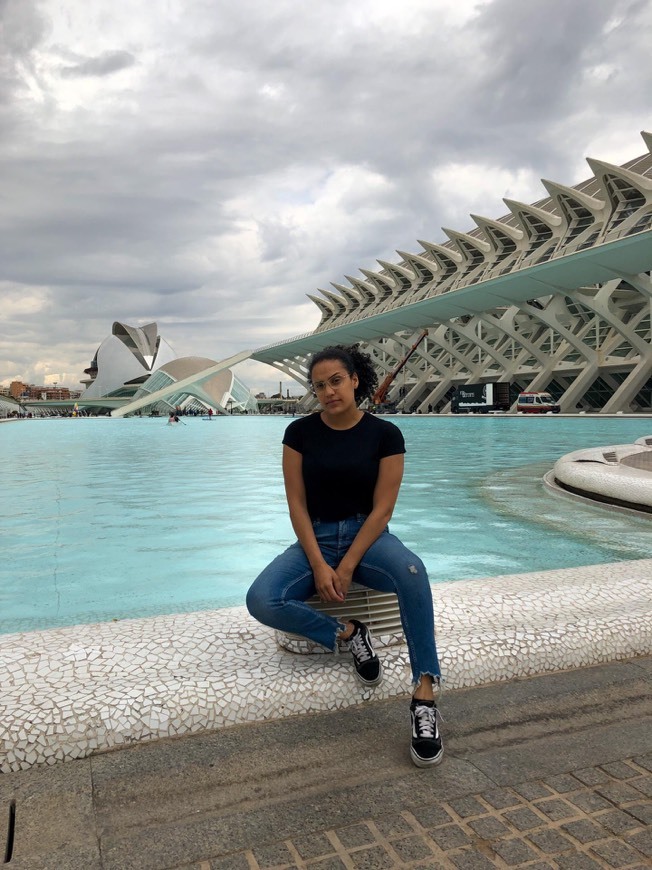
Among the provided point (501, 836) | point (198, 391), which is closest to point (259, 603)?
point (501, 836)

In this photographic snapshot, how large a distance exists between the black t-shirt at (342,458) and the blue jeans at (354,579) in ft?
0.23

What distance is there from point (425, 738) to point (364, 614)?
65cm

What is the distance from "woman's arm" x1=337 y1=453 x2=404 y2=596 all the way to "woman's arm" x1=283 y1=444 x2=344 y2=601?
4 cm

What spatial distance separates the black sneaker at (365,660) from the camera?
2.28m

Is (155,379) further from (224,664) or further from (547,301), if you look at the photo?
(224,664)

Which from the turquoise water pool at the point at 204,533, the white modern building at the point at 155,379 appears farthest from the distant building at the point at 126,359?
the turquoise water pool at the point at 204,533

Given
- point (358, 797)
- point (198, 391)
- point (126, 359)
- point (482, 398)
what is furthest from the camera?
point (126, 359)

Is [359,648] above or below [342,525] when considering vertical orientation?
below

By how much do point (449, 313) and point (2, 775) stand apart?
47866 millimetres

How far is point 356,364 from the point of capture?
2527 millimetres

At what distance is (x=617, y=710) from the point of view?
7.13 ft

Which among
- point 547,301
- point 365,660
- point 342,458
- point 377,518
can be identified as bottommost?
point 365,660

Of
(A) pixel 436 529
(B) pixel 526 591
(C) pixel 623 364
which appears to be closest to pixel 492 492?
(A) pixel 436 529

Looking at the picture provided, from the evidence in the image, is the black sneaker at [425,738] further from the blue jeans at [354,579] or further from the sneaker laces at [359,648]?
the sneaker laces at [359,648]
